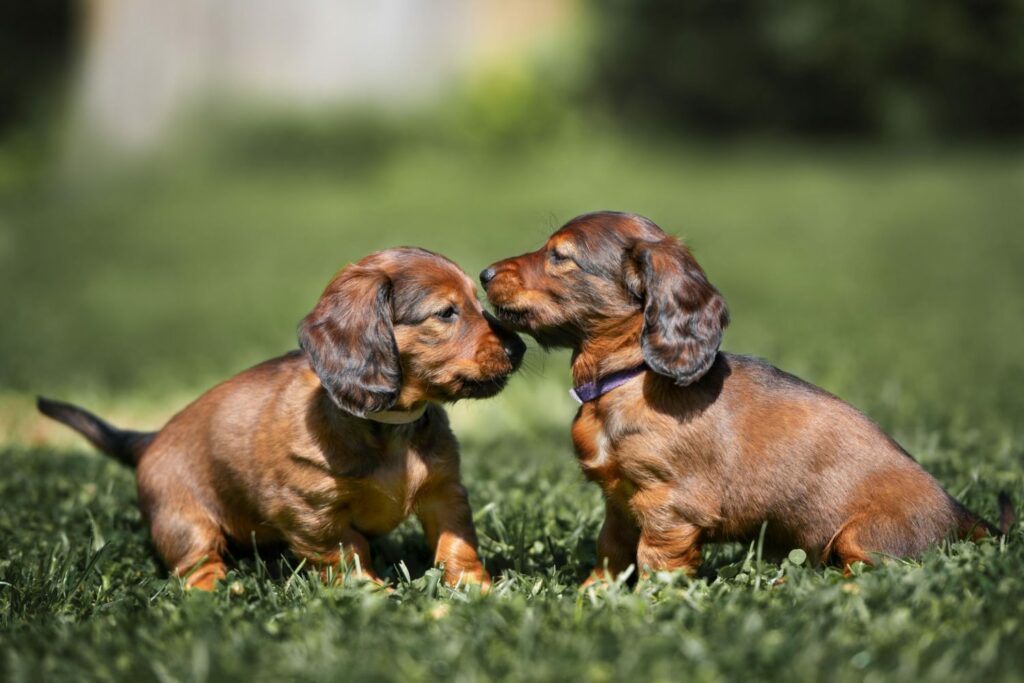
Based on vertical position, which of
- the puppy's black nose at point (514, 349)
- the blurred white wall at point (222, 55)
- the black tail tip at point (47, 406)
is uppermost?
the blurred white wall at point (222, 55)

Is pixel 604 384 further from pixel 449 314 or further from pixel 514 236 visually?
pixel 514 236

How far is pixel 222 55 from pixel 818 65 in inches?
499

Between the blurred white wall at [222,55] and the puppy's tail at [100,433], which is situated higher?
the blurred white wall at [222,55]

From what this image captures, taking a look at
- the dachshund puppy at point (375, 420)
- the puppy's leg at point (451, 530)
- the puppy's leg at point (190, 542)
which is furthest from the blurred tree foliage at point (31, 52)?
the puppy's leg at point (451, 530)

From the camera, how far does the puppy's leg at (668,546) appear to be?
432cm

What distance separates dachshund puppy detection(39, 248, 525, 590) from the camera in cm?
446

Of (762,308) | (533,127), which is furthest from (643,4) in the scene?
(762,308)

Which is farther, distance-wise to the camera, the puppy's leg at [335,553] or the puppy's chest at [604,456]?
the puppy's leg at [335,553]

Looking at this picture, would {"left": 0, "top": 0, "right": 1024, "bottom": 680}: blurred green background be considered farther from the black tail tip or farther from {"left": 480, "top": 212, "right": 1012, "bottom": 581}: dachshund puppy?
the black tail tip

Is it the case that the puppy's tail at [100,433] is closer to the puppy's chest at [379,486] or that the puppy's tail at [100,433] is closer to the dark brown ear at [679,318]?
the puppy's chest at [379,486]

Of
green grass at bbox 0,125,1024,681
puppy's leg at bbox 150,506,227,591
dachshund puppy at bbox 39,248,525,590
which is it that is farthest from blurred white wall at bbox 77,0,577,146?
dachshund puppy at bbox 39,248,525,590

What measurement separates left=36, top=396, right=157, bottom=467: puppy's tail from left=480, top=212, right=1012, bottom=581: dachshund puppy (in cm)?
216

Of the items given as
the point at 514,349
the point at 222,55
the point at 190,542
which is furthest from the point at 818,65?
the point at 190,542

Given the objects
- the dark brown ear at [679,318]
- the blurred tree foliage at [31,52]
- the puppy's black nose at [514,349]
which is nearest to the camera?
the dark brown ear at [679,318]
